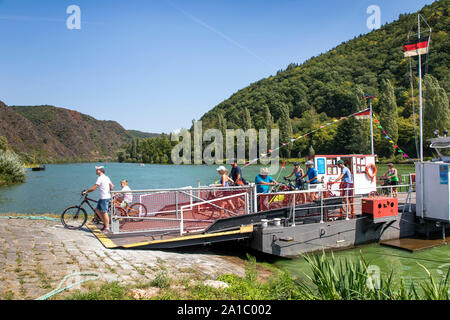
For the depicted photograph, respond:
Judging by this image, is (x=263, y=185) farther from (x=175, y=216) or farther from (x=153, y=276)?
(x=153, y=276)

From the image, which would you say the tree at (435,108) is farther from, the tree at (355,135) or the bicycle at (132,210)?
the bicycle at (132,210)

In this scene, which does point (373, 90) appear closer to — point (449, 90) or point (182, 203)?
point (449, 90)

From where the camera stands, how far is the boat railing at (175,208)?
9.76 m

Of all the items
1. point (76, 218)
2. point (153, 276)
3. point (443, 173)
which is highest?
point (443, 173)

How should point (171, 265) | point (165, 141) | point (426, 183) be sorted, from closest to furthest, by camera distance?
1. point (171, 265)
2. point (426, 183)
3. point (165, 141)

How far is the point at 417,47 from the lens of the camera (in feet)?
45.8

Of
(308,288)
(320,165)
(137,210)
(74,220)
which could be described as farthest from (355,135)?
(308,288)

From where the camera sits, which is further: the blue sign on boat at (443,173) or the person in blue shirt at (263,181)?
the blue sign on boat at (443,173)

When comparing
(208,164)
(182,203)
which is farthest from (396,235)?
(208,164)

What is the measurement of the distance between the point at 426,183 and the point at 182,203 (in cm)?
918

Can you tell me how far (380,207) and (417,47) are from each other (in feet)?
24.6

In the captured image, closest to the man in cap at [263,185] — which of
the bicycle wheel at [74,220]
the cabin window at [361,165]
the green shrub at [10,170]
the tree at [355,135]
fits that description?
the cabin window at [361,165]

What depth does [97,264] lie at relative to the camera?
6.63 m

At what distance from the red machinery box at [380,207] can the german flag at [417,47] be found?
6813 mm
